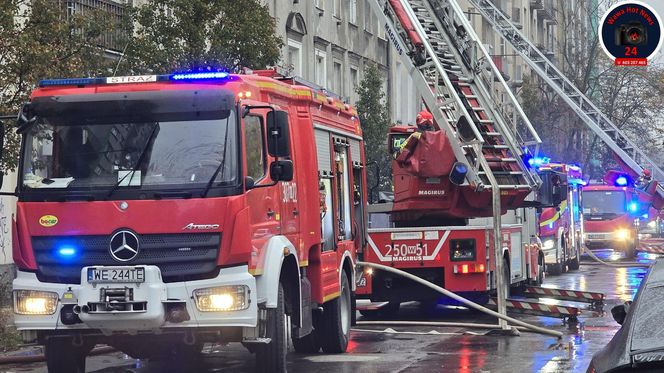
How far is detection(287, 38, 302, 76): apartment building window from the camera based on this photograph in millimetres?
35594

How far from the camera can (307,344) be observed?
14.5 metres

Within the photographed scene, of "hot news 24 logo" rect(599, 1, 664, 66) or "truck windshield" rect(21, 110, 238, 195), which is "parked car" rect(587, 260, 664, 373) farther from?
"hot news 24 logo" rect(599, 1, 664, 66)

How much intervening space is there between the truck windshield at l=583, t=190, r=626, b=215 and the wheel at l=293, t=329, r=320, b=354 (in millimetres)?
30569

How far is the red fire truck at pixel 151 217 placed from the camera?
35.1 feet

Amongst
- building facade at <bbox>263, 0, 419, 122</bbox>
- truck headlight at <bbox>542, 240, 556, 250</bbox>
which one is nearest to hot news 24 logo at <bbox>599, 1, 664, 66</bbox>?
truck headlight at <bbox>542, 240, 556, 250</bbox>

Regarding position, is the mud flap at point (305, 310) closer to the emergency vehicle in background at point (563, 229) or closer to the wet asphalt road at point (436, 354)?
the wet asphalt road at point (436, 354)

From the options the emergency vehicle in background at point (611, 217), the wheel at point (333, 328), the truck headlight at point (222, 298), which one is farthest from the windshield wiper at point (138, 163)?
the emergency vehicle in background at point (611, 217)

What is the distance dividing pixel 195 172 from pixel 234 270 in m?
0.92

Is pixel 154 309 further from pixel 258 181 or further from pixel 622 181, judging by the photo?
pixel 622 181

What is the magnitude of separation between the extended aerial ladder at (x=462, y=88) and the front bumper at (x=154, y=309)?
798 cm

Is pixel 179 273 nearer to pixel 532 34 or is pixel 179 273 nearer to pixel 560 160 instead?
pixel 560 160

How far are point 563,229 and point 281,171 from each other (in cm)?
2300

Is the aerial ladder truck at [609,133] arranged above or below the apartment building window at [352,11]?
below

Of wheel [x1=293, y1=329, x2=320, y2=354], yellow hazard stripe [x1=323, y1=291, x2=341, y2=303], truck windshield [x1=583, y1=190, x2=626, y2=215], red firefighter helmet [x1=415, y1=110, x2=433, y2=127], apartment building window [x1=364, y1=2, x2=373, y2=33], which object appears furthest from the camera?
apartment building window [x1=364, y1=2, x2=373, y2=33]
